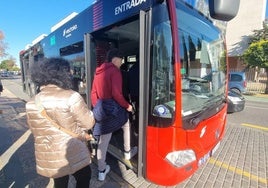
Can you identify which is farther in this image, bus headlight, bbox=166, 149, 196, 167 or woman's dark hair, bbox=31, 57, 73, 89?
bus headlight, bbox=166, 149, 196, 167

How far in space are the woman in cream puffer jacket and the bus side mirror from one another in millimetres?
1587

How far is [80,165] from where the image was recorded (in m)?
2.17

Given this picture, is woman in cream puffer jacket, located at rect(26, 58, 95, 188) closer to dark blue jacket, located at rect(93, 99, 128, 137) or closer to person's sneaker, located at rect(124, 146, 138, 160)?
dark blue jacket, located at rect(93, 99, 128, 137)

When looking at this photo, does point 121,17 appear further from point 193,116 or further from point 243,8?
point 243,8

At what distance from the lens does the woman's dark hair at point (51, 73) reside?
1.97m

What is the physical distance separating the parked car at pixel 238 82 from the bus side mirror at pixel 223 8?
13.0m

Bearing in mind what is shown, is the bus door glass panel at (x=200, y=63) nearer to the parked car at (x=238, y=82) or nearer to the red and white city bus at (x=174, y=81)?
the red and white city bus at (x=174, y=81)

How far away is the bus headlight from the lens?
234cm

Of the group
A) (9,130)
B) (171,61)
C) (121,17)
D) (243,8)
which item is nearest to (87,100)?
(121,17)

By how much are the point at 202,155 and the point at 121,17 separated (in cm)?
206

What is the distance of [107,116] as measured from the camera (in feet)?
9.88

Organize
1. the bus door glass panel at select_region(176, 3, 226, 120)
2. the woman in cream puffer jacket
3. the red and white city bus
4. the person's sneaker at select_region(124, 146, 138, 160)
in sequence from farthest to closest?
the person's sneaker at select_region(124, 146, 138, 160) < the bus door glass panel at select_region(176, 3, 226, 120) < the red and white city bus < the woman in cream puffer jacket

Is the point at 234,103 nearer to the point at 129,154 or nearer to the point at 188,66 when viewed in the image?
the point at 129,154

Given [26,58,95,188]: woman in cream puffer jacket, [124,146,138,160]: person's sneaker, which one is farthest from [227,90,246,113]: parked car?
[26,58,95,188]: woman in cream puffer jacket
